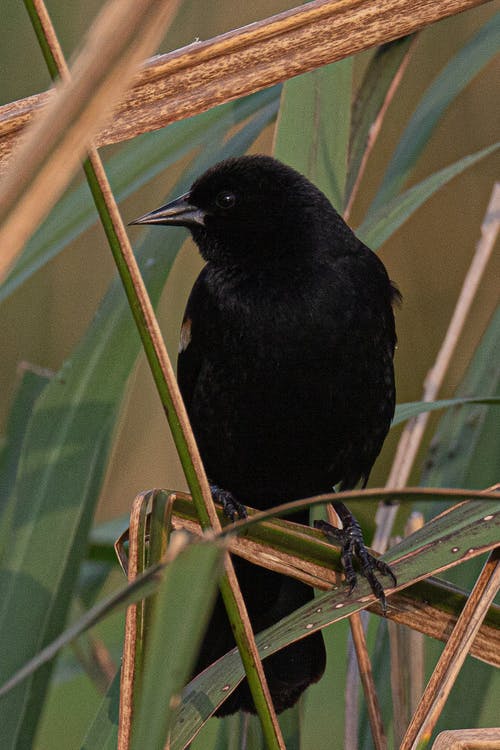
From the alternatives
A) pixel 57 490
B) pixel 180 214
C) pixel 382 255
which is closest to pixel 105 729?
pixel 57 490

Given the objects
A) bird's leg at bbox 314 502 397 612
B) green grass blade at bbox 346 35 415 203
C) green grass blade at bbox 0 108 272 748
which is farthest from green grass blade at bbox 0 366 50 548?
green grass blade at bbox 346 35 415 203

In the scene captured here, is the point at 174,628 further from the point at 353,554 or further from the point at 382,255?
the point at 382,255

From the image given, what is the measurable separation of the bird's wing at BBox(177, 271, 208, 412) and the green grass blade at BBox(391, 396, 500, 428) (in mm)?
373

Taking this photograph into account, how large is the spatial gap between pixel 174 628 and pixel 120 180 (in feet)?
3.12

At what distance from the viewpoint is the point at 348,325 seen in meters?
1.63

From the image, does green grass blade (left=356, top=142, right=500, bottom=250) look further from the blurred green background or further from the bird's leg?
the blurred green background

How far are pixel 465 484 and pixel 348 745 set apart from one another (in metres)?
0.42

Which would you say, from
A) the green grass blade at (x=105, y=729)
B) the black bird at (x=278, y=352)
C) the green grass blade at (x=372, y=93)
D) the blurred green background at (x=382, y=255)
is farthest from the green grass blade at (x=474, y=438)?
the blurred green background at (x=382, y=255)

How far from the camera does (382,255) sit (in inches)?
105

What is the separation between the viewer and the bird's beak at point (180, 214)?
1.71m

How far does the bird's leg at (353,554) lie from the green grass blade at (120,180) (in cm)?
58

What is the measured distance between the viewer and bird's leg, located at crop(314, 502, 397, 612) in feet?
3.59

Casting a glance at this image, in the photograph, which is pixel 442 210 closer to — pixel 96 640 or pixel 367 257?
pixel 367 257

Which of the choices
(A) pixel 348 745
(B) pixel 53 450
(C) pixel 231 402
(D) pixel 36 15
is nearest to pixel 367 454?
(C) pixel 231 402
